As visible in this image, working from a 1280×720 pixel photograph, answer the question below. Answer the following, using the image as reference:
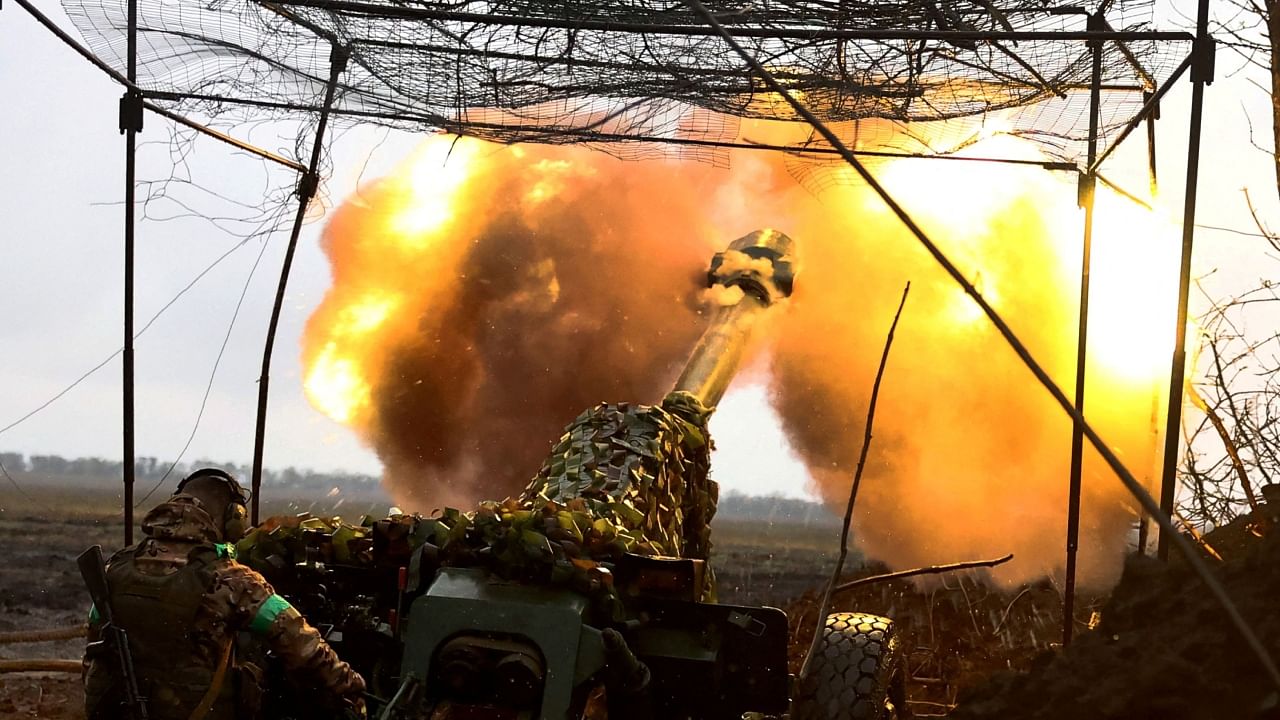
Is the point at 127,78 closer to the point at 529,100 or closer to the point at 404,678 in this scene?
the point at 529,100

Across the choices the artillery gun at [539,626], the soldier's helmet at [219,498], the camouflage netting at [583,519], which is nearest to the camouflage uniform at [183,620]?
the soldier's helmet at [219,498]

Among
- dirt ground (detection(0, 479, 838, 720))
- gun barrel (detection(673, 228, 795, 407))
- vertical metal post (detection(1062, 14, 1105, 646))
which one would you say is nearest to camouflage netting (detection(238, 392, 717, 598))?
gun barrel (detection(673, 228, 795, 407))

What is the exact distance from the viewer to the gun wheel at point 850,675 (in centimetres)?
764

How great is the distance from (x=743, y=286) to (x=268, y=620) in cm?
886

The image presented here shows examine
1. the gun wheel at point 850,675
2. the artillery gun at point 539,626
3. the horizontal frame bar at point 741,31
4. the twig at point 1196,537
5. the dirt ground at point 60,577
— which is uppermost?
the horizontal frame bar at point 741,31

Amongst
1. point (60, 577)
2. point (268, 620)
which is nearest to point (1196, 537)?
point (268, 620)

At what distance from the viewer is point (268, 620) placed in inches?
221

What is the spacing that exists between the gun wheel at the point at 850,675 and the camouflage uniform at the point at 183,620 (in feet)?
10.8

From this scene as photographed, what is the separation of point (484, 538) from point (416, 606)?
1.86ft

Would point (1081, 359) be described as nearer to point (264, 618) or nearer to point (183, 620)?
point (264, 618)

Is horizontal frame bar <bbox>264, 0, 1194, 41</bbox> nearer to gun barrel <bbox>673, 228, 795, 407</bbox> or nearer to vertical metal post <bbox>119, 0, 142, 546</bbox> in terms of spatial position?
vertical metal post <bbox>119, 0, 142, 546</bbox>

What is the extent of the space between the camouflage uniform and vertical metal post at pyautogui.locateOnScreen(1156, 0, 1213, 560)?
16.2 ft

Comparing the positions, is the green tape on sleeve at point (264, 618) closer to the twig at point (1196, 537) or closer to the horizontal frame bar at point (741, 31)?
the horizontal frame bar at point (741, 31)

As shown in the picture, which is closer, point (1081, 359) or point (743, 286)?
point (1081, 359)
